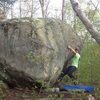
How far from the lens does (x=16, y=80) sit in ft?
34.5

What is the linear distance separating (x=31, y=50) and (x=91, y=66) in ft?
14.4

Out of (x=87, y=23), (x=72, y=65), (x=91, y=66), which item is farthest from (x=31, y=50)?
(x=91, y=66)

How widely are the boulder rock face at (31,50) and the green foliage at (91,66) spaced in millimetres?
2994

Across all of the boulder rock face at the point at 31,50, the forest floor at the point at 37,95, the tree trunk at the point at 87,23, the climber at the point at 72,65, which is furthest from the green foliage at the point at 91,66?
the tree trunk at the point at 87,23

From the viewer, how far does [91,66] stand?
13789mm

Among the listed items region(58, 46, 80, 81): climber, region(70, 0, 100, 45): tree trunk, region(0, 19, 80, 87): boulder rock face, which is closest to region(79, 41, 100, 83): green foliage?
region(58, 46, 80, 81): climber

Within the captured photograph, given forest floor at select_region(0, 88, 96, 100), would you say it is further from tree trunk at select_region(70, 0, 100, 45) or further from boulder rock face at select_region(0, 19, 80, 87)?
tree trunk at select_region(70, 0, 100, 45)

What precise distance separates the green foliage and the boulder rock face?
9.82 ft

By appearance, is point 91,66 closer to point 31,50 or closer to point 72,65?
point 72,65


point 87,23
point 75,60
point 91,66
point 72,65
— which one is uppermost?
point 87,23

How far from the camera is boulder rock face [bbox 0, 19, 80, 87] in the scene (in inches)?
399

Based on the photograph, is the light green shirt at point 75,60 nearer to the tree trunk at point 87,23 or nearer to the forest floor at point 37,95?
the forest floor at point 37,95

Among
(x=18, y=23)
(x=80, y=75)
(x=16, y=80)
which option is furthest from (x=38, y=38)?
(x=80, y=75)

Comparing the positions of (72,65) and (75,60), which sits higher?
(75,60)
